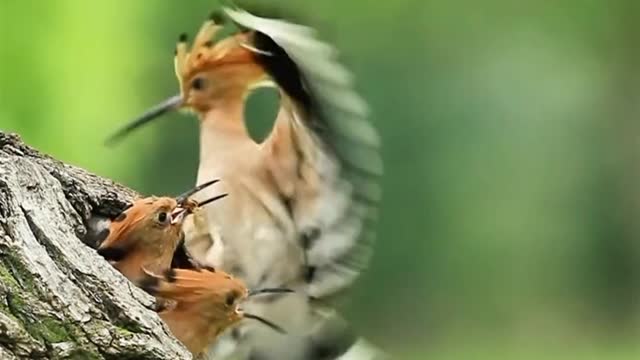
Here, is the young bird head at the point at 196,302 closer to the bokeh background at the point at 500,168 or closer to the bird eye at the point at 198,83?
the bird eye at the point at 198,83

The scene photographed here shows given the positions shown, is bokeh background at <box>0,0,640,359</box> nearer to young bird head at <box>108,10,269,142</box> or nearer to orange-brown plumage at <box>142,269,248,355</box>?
young bird head at <box>108,10,269,142</box>

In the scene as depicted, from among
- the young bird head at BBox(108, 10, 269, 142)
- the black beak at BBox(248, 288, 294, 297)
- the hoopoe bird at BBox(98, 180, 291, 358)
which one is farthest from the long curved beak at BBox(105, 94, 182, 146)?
the hoopoe bird at BBox(98, 180, 291, 358)

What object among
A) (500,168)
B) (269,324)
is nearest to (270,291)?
(269,324)

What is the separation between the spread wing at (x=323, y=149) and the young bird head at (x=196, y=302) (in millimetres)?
Result: 124

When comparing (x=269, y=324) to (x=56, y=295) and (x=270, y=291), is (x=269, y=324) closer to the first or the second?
(x=270, y=291)

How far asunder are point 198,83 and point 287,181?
0.09 m

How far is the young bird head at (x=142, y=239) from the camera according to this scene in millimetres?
612

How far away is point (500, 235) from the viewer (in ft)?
7.38

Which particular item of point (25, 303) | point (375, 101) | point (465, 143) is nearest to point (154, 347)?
point (25, 303)

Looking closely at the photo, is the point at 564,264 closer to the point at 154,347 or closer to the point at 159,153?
the point at 159,153

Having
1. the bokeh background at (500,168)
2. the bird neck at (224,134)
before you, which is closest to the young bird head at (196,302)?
the bird neck at (224,134)

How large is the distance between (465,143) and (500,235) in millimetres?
184

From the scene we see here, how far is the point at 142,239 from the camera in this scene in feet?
2.01

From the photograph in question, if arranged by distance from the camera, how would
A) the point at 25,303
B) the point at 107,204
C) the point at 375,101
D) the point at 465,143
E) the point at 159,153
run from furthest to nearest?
1. the point at 465,143
2. the point at 375,101
3. the point at 159,153
4. the point at 107,204
5. the point at 25,303
